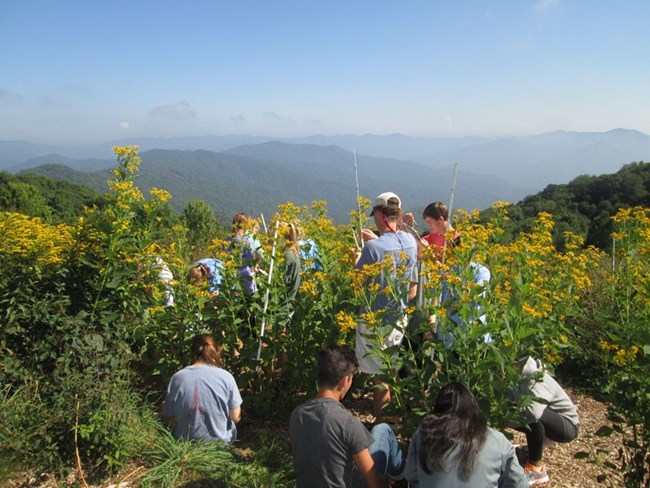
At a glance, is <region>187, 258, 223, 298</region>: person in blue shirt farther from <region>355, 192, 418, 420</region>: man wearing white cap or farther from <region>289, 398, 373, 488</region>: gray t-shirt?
<region>289, 398, 373, 488</region>: gray t-shirt

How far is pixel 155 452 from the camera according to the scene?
3057mm

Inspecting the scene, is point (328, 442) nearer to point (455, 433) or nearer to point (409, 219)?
point (455, 433)

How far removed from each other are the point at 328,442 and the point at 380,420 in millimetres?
1290

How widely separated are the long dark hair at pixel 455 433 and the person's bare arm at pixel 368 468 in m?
0.37

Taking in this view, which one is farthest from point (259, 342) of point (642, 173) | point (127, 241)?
point (642, 173)

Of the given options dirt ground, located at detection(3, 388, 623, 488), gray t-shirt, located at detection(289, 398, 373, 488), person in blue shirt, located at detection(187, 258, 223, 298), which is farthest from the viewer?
person in blue shirt, located at detection(187, 258, 223, 298)

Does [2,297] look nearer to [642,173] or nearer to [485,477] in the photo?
[485,477]

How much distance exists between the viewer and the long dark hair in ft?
7.04

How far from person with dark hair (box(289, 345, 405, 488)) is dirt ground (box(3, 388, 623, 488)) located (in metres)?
1.02

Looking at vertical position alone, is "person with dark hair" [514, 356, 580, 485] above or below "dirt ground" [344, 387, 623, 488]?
above

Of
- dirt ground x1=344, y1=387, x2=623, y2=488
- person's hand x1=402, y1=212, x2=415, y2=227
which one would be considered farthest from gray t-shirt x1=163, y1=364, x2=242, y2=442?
person's hand x1=402, y1=212, x2=415, y2=227

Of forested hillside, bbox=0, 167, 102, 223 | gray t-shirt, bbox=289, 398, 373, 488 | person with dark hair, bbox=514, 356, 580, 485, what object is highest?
gray t-shirt, bbox=289, 398, 373, 488

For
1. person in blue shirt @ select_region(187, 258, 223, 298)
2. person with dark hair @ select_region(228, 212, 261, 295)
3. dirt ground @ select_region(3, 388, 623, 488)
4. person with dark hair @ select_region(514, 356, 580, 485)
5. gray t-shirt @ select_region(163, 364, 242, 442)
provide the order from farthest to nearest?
person in blue shirt @ select_region(187, 258, 223, 298) < person with dark hair @ select_region(228, 212, 261, 295) < gray t-shirt @ select_region(163, 364, 242, 442) < person with dark hair @ select_region(514, 356, 580, 485) < dirt ground @ select_region(3, 388, 623, 488)

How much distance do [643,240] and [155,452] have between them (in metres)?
3.76
